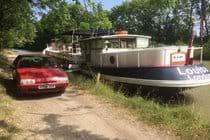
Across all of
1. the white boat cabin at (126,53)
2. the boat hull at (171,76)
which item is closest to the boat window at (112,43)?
the white boat cabin at (126,53)

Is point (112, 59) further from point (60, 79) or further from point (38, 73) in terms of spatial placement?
point (38, 73)

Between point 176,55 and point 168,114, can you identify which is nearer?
point 168,114

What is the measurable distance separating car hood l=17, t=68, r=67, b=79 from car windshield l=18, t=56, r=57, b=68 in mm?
551

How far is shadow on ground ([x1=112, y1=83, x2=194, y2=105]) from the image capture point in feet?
46.1

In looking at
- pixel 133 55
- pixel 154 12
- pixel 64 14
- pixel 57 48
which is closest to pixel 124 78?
pixel 133 55

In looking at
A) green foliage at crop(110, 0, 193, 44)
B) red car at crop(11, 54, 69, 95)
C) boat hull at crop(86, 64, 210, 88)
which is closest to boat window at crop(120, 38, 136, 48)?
boat hull at crop(86, 64, 210, 88)

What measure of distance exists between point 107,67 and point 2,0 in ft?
20.2

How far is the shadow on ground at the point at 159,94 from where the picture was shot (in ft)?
46.1

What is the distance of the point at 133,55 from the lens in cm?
1518

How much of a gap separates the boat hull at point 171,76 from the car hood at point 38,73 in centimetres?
395

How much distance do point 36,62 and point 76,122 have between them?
5.13 m

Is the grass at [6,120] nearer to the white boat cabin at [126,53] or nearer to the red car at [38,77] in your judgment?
the red car at [38,77]

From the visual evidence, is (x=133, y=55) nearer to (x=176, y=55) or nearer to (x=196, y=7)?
(x=176, y=55)

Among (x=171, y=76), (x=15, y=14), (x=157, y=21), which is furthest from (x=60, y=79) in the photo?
(x=157, y=21)
